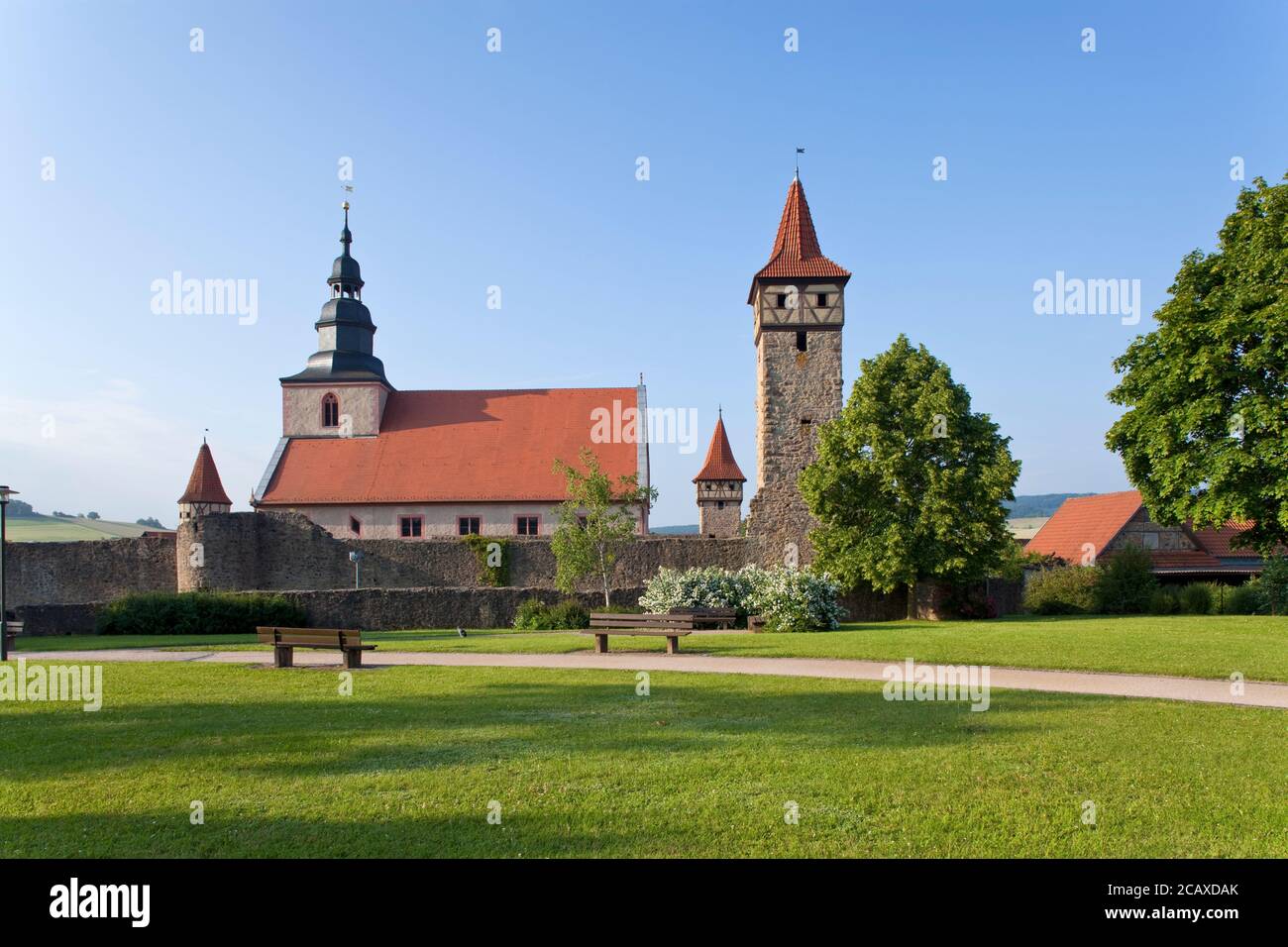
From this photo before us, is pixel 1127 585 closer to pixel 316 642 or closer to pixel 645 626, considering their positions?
pixel 645 626

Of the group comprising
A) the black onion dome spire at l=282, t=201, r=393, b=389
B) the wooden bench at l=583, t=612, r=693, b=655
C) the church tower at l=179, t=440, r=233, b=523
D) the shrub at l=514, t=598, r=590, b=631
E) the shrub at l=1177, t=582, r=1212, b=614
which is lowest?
the shrub at l=1177, t=582, r=1212, b=614

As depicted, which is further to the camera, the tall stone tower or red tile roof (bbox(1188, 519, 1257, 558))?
red tile roof (bbox(1188, 519, 1257, 558))

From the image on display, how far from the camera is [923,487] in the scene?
28203mm

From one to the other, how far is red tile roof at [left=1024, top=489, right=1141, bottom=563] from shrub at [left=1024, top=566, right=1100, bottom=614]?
29.4ft

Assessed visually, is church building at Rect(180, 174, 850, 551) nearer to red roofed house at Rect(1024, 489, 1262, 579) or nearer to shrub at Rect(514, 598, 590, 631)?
shrub at Rect(514, 598, 590, 631)

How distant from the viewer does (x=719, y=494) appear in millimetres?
40438

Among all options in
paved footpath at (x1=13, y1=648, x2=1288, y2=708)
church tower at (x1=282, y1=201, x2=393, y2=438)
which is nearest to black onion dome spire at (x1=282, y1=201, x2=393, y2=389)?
church tower at (x1=282, y1=201, x2=393, y2=438)

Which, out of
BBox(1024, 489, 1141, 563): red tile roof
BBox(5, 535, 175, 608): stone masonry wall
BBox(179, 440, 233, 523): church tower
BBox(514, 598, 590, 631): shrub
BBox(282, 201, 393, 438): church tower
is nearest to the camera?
BBox(514, 598, 590, 631): shrub

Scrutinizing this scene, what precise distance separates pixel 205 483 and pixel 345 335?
457 inches

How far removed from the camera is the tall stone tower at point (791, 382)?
31.2m

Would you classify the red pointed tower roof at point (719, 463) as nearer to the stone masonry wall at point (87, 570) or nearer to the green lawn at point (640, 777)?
the stone masonry wall at point (87, 570)

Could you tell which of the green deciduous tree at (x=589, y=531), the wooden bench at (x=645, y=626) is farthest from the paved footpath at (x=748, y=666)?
the green deciduous tree at (x=589, y=531)

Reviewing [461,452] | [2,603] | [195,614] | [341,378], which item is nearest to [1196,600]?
[461,452]

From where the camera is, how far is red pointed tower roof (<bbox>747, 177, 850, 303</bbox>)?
110ft
